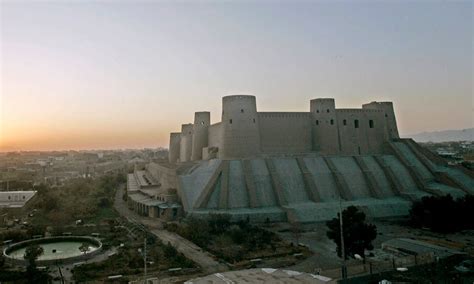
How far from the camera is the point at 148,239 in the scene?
77.4 ft

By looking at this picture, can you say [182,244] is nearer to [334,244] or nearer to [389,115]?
[334,244]

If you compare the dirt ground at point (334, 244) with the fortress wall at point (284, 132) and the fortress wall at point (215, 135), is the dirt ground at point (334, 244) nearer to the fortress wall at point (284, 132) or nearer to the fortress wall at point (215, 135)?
the fortress wall at point (284, 132)

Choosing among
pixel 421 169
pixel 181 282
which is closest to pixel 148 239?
pixel 181 282

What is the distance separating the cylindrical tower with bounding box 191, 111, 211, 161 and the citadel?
0.16 metres

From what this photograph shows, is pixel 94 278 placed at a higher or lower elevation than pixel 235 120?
lower

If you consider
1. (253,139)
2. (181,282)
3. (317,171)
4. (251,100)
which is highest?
(251,100)

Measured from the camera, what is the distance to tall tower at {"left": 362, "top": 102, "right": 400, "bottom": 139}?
136ft

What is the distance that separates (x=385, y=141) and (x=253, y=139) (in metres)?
14.7

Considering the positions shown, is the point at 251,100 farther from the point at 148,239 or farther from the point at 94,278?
the point at 94,278

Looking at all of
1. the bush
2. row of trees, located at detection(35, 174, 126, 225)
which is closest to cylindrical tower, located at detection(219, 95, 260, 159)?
row of trees, located at detection(35, 174, 126, 225)

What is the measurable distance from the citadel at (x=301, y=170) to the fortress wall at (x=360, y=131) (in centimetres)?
10

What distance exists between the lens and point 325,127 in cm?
3706

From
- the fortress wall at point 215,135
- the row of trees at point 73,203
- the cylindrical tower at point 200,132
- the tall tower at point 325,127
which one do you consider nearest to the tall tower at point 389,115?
the tall tower at point 325,127

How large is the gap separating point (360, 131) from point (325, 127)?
14.6 ft
